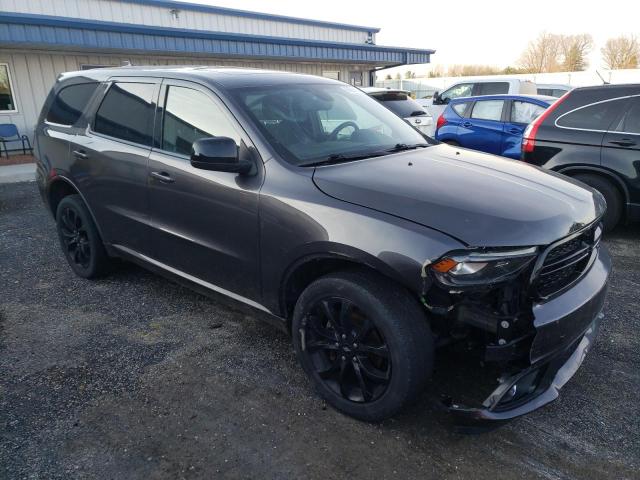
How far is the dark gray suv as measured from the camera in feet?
7.11

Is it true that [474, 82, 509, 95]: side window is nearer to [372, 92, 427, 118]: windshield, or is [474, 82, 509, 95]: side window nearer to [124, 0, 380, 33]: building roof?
[372, 92, 427, 118]: windshield

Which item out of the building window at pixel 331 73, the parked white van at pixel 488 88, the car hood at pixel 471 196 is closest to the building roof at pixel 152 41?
the building window at pixel 331 73

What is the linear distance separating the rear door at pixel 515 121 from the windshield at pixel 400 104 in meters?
2.29

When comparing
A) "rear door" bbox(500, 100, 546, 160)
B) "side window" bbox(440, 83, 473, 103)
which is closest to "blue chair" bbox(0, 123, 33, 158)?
"side window" bbox(440, 83, 473, 103)

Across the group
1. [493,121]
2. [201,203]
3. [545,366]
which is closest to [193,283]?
[201,203]

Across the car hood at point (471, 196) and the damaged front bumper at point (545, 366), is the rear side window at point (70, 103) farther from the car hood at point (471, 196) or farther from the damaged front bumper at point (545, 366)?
the damaged front bumper at point (545, 366)

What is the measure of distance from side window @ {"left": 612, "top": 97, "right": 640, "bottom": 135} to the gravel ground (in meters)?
2.20

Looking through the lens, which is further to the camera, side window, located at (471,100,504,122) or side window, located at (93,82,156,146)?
side window, located at (471,100,504,122)

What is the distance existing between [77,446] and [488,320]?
80.0 inches

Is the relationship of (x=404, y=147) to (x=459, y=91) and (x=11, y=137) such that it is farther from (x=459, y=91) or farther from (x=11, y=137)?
(x=11, y=137)

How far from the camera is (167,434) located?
2.48 metres

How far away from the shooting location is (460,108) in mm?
9328

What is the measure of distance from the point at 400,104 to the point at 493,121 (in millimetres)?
2346

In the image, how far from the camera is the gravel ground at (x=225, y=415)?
227 centimetres
